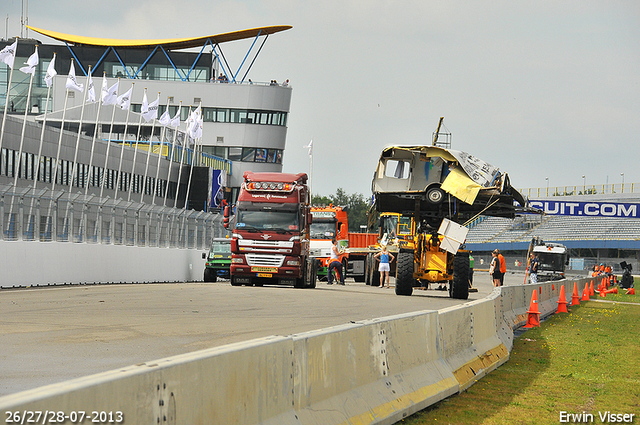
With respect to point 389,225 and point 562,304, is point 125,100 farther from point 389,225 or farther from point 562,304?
point 562,304

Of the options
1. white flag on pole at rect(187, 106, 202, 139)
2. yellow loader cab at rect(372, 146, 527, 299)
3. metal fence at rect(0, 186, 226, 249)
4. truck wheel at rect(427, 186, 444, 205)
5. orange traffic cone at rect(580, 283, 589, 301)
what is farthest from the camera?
white flag on pole at rect(187, 106, 202, 139)

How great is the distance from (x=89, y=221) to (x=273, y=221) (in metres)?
6.15

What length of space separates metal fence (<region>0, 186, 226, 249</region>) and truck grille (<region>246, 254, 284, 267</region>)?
212 inches

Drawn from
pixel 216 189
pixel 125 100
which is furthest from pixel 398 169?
pixel 216 189

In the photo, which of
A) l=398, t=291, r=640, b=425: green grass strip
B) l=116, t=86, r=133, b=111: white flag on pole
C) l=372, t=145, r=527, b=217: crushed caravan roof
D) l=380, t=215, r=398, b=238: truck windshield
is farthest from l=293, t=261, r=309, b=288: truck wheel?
l=116, t=86, r=133, b=111: white flag on pole

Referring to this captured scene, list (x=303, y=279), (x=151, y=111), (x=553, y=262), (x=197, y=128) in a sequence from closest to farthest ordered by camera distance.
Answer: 1. (x=303, y=279)
2. (x=151, y=111)
3. (x=553, y=262)
4. (x=197, y=128)

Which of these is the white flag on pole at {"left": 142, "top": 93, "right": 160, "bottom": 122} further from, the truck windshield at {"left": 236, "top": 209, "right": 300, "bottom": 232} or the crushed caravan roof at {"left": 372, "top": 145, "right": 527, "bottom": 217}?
the crushed caravan roof at {"left": 372, "top": 145, "right": 527, "bottom": 217}

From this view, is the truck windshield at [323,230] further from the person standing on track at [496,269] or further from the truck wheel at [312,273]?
the person standing on track at [496,269]

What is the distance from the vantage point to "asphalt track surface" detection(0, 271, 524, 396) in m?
9.36

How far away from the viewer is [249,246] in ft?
92.7

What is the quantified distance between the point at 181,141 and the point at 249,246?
57257mm

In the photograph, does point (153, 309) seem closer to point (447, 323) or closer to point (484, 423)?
point (447, 323)

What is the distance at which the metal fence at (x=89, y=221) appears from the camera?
2422 centimetres

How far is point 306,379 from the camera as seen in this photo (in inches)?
234
